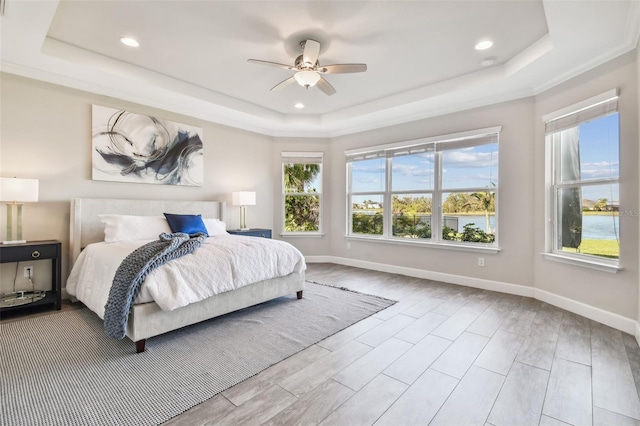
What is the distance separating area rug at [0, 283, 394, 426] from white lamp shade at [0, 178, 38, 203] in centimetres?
119

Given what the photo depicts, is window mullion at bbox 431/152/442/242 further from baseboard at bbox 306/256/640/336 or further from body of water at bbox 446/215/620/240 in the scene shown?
body of water at bbox 446/215/620/240

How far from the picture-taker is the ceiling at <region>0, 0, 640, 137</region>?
2449 millimetres

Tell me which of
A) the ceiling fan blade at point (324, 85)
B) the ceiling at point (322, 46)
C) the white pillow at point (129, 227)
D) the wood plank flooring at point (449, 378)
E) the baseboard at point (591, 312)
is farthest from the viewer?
the white pillow at point (129, 227)

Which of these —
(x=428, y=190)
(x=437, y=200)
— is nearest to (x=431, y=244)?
(x=437, y=200)

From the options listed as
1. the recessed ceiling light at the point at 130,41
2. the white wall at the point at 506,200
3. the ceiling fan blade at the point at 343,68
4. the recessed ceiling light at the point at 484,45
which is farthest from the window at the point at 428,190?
the recessed ceiling light at the point at 130,41

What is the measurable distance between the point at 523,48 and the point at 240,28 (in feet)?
9.26

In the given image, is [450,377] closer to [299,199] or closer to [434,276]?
[434,276]

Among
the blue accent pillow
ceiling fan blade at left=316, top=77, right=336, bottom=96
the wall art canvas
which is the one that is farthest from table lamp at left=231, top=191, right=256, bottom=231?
ceiling fan blade at left=316, top=77, right=336, bottom=96

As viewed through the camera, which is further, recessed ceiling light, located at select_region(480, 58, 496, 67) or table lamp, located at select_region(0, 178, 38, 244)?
recessed ceiling light, located at select_region(480, 58, 496, 67)

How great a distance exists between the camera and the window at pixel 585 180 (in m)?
2.90

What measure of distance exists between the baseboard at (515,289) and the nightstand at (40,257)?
3.70 m

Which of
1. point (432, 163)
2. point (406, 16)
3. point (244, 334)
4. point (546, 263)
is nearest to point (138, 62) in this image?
point (406, 16)

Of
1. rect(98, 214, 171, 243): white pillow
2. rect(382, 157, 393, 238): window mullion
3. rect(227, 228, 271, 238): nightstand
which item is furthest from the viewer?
rect(382, 157, 393, 238): window mullion

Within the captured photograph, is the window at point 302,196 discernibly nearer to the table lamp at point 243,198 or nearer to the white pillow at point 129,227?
the table lamp at point 243,198
